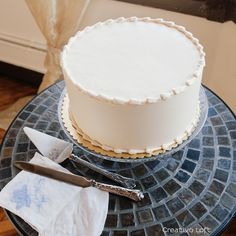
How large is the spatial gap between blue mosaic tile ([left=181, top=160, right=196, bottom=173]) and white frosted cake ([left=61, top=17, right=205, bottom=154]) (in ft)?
0.28

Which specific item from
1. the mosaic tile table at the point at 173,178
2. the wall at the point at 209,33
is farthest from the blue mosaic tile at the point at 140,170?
the wall at the point at 209,33

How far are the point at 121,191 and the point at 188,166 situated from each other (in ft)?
0.58

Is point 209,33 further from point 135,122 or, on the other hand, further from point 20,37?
point 20,37

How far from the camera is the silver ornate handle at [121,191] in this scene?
32.5 inches

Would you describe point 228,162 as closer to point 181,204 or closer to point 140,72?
point 181,204

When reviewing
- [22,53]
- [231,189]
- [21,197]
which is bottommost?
[22,53]

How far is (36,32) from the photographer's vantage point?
1.74 metres

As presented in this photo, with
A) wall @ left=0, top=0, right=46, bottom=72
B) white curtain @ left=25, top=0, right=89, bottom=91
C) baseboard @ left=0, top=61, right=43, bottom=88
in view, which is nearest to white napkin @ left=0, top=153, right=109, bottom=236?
white curtain @ left=25, top=0, right=89, bottom=91

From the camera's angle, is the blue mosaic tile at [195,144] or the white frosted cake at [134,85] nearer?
the white frosted cake at [134,85]

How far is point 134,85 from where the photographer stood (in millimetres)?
764

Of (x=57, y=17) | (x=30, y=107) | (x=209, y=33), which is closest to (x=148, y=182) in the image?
(x=30, y=107)

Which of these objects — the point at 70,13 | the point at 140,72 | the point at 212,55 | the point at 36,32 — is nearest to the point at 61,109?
the point at 140,72

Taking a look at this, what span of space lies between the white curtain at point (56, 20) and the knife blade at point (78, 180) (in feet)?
2.44

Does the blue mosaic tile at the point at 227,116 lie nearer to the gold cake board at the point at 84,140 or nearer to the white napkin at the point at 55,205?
the gold cake board at the point at 84,140
